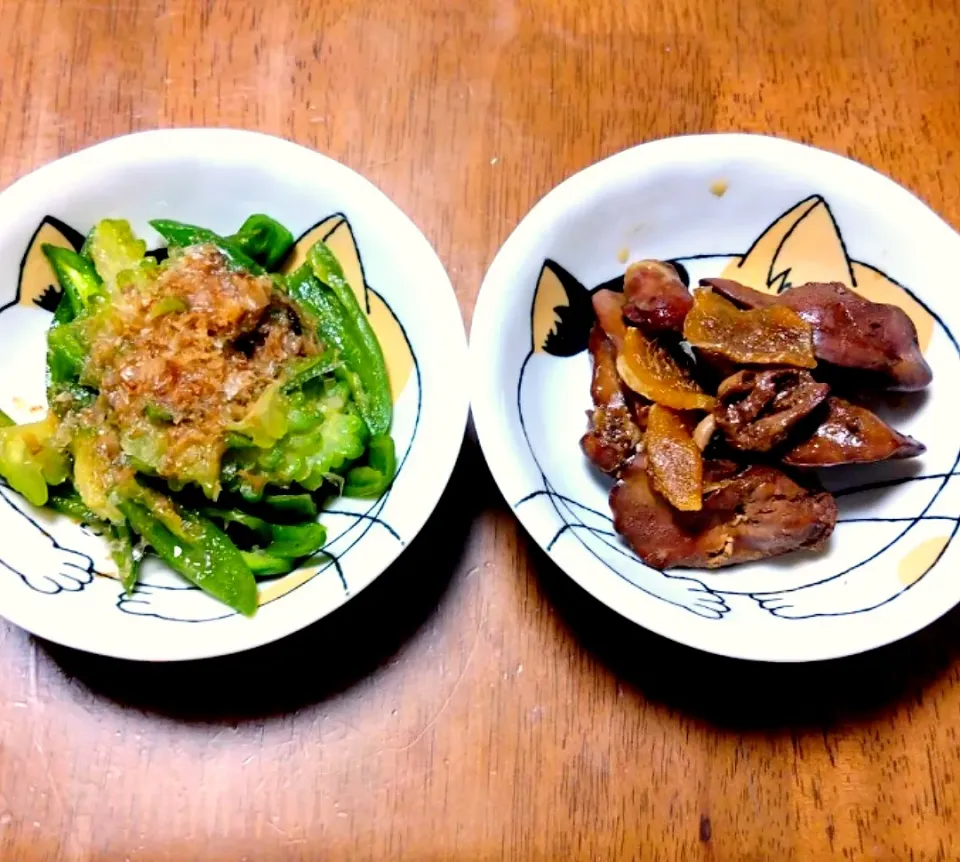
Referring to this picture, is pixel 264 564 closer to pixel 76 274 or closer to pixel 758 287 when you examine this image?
pixel 76 274

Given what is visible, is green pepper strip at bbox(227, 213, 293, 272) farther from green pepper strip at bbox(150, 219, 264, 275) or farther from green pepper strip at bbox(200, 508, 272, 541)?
green pepper strip at bbox(200, 508, 272, 541)

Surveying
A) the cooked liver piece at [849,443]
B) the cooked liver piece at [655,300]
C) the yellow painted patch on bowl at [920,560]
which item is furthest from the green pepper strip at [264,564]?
the yellow painted patch on bowl at [920,560]

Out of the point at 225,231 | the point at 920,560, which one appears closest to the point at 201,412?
the point at 225,231

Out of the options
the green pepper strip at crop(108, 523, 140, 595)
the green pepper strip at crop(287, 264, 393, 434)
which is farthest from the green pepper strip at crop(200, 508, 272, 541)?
the green pepper strip at crop(287, 264, 393, 434)

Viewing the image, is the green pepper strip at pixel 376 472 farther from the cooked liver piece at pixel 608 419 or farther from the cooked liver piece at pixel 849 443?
the cooked liver piece at pixel 849 443

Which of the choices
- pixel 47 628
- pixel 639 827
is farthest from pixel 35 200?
pixel 639 827

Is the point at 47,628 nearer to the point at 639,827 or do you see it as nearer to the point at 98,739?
the point at 98,739
